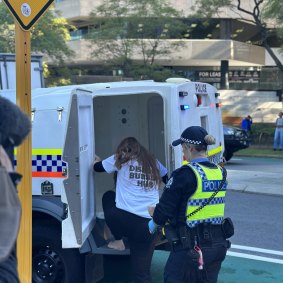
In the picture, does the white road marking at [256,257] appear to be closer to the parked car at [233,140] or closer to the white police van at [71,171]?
the white police van at [71,171]

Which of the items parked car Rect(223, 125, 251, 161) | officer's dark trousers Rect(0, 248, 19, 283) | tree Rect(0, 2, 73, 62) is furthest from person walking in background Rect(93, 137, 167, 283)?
tree Rect(0, 2, 73, 62)

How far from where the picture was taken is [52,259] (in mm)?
5047

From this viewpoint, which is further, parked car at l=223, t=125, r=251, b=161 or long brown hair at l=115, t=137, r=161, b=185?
parked car at l=223, t=125, r=251, b=161

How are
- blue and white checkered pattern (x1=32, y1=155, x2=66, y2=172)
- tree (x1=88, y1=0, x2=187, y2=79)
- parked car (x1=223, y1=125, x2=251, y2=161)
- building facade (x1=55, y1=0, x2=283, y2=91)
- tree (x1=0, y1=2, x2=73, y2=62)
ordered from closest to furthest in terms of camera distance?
blue and white checkered pattern (x1=32, y1=155, x2=66, y2=172)
parked car (x1=223, y1=125, x2=251, y2=161)
tree (x1=0, y1=2, x2=73, y2=62)
tree (x1=88, y1=0, x2=187, y2=79)
building facade (x1=55, y1=0, x2=283, y2=91)

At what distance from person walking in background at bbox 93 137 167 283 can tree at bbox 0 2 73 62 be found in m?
20.6

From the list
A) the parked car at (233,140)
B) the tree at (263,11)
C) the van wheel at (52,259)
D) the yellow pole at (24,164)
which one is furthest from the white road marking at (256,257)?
the tree at (263,11)

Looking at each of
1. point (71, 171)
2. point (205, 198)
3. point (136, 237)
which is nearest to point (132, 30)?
point (136, 237)

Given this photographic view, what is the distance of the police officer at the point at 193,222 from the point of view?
3.80 metres

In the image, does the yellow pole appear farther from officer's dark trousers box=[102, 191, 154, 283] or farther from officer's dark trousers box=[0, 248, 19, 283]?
officer's dark trousers box=[0, 248, 19, 283]

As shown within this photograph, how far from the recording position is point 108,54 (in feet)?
105

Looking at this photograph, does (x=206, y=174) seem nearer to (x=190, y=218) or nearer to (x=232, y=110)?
(x=190, y=218)

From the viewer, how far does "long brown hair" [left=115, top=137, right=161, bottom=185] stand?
5.16 metres

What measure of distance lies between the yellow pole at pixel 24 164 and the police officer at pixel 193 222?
96cm

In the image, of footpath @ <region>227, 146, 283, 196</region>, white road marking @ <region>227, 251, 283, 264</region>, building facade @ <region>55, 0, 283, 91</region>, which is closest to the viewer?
white road marking @ <region>227, 251, 283, 264</region>
